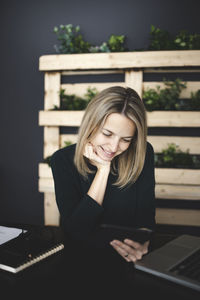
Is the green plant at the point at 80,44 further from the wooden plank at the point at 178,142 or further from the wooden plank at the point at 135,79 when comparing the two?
the wooden plank at the point at 178,142

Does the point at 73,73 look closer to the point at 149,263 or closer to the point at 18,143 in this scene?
the point at 18,143

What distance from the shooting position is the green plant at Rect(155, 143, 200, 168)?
2234 millimetres

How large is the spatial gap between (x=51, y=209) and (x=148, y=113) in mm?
1246

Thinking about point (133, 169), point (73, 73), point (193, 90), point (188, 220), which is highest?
point (73, 73)

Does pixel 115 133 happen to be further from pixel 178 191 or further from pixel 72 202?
pixel 178 191

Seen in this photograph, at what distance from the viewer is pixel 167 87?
2336mm

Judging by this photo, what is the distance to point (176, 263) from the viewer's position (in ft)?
2.48

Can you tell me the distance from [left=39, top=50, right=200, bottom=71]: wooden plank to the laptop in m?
1.66

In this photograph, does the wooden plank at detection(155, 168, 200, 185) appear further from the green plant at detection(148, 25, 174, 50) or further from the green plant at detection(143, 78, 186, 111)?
the green plant at detection(148, 25, 174, 50)

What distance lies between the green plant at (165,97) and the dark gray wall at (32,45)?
53 cm

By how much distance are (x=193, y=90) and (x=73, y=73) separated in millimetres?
1113

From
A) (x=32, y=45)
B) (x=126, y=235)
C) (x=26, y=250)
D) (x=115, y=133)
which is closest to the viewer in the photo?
(x=26, y=250)

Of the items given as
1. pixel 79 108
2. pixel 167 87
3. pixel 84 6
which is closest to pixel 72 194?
pixel 79 108

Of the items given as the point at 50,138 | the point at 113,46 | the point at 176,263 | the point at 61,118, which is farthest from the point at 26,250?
the point at 113,46
